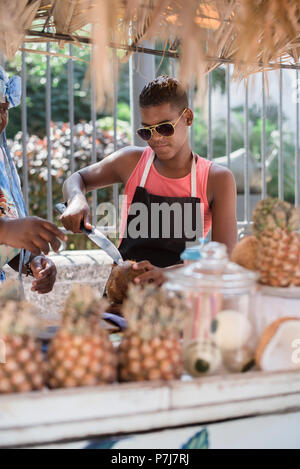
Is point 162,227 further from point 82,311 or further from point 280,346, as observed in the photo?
point 82,311

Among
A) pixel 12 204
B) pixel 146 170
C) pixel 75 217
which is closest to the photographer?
pixel 75 217

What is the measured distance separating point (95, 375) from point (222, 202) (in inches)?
62.1

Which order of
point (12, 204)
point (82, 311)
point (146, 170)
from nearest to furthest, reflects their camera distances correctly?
point (82, 311), point (12, 204), point (146, 170)

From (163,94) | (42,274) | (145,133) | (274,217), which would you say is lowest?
(42,274)

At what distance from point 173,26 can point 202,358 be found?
3.21ft

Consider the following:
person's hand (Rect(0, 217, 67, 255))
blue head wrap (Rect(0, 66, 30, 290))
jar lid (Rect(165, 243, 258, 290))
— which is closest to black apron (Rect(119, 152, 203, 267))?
blue head wrap (Rect(0, 66, 30, 290))

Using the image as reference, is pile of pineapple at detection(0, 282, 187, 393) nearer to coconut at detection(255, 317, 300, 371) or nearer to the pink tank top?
coconut at detection(255, 317, 300, 371)

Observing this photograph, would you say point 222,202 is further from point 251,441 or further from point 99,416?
point 99,416

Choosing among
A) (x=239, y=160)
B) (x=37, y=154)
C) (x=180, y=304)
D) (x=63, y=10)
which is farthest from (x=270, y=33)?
(x=239, y=160)

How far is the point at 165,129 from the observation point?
227 cm

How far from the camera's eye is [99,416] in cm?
95

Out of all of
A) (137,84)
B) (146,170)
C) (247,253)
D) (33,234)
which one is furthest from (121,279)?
(137,84)

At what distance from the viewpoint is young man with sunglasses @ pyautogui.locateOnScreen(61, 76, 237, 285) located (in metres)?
2.30

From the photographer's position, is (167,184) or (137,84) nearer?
(167,184)
